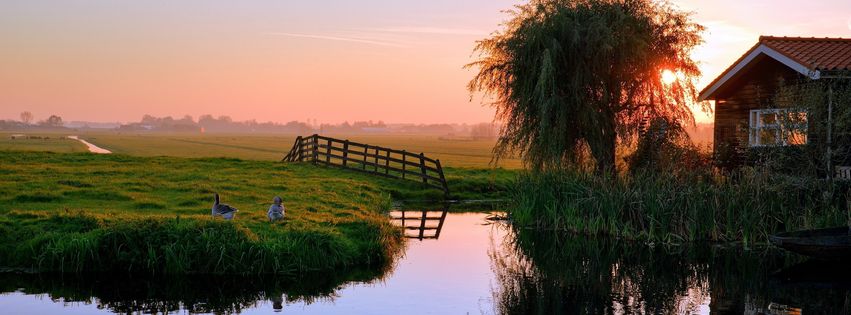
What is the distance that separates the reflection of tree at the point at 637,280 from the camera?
13.8m

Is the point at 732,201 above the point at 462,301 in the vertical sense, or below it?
above

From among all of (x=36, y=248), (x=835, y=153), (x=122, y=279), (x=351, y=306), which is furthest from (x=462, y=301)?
(x=835, y=153)

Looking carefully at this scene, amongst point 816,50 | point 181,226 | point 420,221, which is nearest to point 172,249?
point 181,226

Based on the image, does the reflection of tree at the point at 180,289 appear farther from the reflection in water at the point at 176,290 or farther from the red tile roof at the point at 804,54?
the red tile roof at the point at 804,54

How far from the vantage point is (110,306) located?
13.6m

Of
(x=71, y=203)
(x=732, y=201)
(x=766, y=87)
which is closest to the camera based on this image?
(x=732, y=201)

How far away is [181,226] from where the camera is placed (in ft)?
55.1

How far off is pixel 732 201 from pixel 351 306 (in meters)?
11.2

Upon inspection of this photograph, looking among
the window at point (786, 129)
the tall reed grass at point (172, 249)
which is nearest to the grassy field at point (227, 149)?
the window at point (786, 129)

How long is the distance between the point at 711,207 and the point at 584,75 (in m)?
8.65

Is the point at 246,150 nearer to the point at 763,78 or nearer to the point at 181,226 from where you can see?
the point at 763,78

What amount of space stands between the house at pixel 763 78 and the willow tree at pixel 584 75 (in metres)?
1.34

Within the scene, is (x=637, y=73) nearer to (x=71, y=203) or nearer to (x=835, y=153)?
(x=835, y=153)

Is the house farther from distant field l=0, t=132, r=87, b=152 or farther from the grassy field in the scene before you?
distant field l=0, t=132, r=87, b=152
